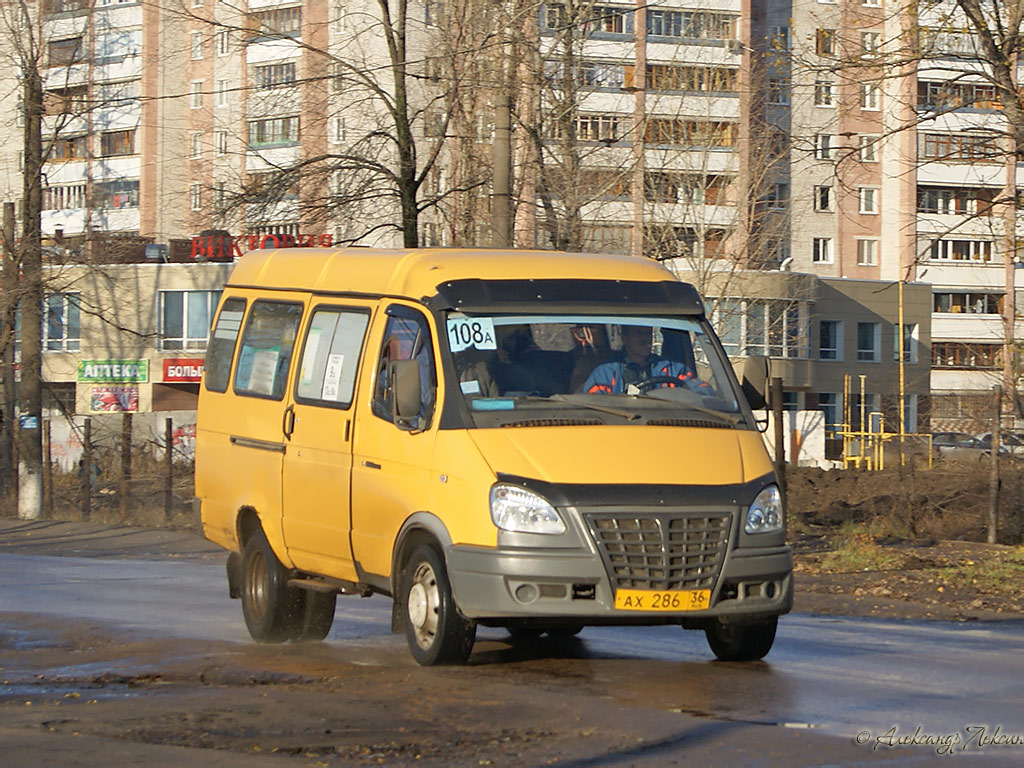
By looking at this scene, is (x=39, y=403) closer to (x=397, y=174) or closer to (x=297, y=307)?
(x=397, y=174)

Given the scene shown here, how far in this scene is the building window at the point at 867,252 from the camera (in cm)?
8200

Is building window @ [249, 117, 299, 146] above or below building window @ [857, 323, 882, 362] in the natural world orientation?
above

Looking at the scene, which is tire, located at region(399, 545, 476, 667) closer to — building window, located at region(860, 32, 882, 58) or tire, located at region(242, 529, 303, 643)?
tire, located at region(242, 529, 303, 643)

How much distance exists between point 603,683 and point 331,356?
115 inches

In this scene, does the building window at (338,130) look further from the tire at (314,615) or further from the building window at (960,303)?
the building window at (960,303)

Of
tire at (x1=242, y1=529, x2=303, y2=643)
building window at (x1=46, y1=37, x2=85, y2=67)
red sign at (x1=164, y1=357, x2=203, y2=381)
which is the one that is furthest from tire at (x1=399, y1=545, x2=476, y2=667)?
red sign at (x1=164, y1=357, x2=203, y2=381)

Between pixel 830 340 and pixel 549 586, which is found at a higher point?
pixel 830 340

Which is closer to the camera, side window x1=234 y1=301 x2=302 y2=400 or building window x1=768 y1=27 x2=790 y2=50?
side window x1=234 y1=301 x2=302 y2=400

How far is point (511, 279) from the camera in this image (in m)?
9.47

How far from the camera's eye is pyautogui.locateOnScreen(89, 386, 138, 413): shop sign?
65188 millimetres

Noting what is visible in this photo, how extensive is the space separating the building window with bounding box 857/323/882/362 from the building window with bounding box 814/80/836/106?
5761 cm

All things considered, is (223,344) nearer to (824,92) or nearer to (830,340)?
(824,92)

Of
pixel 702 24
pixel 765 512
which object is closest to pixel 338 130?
pixel 702 24

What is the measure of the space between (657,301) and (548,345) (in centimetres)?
79
